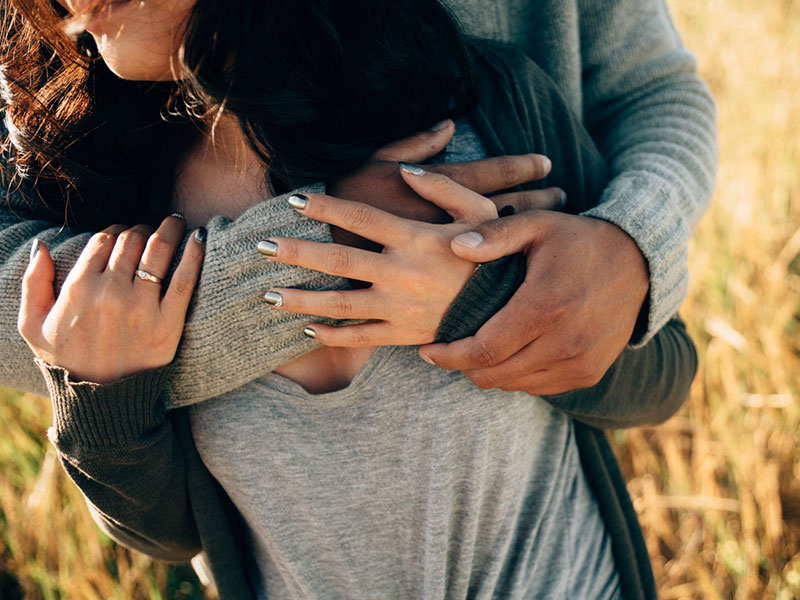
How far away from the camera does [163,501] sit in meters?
1.01

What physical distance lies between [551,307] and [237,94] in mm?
546

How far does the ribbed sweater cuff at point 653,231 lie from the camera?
99cm

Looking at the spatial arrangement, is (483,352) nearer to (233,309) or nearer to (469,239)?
(469,239)

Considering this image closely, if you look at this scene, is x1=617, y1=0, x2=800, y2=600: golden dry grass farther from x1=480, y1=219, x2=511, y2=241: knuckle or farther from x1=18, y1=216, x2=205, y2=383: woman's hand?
x1=18, y1=216, x2=205, y2=383: woman's hand

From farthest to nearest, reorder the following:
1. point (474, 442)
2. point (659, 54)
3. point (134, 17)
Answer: point (659, 54) → point (474, 442) → point (134, 17)

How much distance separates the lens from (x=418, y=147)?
3.19ft

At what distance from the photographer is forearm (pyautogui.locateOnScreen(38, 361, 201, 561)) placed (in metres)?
0.88

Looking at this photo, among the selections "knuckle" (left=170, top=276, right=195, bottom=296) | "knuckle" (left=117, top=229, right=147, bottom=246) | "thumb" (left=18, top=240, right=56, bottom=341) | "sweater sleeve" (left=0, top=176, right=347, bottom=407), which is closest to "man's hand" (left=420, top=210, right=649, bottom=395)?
"sweater sleeve" (left=0, top=176, right=347, bottom=407)

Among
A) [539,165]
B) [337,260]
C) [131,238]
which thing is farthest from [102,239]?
[539,165]

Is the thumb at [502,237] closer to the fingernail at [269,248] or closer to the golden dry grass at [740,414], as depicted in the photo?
the fingernail at [269,248]

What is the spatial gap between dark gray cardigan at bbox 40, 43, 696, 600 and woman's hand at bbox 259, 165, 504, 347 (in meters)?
0.05

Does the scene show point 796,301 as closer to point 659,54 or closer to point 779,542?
point 779,542

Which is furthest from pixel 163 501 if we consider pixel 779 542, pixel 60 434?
pixel 779 542

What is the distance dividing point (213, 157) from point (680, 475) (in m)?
1.72
